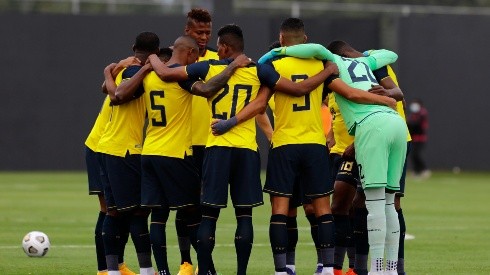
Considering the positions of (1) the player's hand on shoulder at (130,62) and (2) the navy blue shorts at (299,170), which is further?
(1) the player's hand on shoulder at (130,62)

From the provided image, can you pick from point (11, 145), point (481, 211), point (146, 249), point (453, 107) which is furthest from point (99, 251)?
point (453, 107)

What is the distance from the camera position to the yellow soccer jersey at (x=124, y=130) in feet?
40.1

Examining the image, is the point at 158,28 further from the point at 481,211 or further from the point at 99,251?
the point at 99,251

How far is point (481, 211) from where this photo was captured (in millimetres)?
23156

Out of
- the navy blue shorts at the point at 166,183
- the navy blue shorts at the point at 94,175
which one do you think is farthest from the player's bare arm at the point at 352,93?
the navy blue shorts at the point at 94,175

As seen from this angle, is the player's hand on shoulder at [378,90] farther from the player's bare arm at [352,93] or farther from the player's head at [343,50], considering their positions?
the player's head at [343,50]

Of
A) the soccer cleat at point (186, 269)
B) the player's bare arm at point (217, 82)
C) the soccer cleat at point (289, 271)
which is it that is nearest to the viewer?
the player's bare arm at point (217, 82)

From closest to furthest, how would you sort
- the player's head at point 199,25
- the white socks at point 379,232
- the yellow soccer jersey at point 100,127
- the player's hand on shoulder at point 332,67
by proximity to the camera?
the white socks at point 379,232
the player's hand on shoulder at point 332,67
the player's head at point 199,25
the yellow soccer jersey at point 100,127

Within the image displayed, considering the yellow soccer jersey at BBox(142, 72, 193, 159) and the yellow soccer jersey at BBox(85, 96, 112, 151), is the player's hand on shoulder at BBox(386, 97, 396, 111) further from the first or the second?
the yellow soccer jersey at BBox(85, 96, 112, 151)

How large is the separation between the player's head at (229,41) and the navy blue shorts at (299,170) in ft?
3.41

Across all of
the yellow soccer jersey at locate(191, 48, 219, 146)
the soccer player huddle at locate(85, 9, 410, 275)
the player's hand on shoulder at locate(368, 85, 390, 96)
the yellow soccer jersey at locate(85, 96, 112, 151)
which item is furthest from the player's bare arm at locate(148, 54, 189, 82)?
the player's hand on shoulder at locate(368, 85, 390, 96)

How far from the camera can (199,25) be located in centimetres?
1235

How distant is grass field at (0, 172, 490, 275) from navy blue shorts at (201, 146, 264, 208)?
195cm

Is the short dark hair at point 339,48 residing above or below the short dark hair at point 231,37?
below
